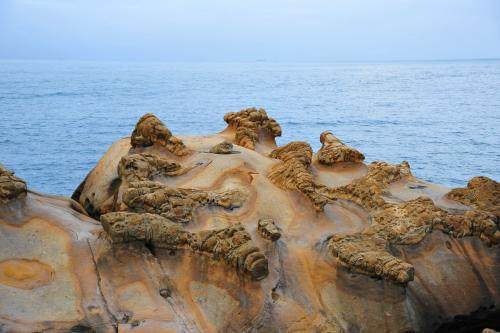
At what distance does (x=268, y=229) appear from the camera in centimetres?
382

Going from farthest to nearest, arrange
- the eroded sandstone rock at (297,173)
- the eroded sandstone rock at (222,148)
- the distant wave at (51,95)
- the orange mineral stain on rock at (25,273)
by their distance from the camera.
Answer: the distant wave at (51,95) → the eroded sandstone rock at (222,148) → the eroded sandstone rock at (297,173) → the orange mineral stain on rock at (25,273)

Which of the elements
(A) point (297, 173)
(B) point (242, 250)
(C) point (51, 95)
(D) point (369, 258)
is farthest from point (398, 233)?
(C) point (51, 95)

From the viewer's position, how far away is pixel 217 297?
3434 millimetres

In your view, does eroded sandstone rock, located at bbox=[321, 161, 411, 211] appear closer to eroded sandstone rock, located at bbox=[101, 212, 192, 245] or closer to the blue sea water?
eroded sandstone rock, located at bbox=[101, 212, 192, 245]

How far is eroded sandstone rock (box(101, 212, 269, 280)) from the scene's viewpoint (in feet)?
11.5

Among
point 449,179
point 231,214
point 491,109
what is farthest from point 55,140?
point 491,109

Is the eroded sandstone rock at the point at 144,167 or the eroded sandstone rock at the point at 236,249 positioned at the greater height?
the eroded sandstone rock at the point at 144,167

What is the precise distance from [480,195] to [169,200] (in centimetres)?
239

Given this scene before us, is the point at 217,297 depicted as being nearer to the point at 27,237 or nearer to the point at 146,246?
the point at 146,246

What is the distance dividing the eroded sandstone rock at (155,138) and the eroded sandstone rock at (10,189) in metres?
→ 1.38

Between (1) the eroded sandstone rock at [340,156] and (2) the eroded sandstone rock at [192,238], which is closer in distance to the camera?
(2) the eroded sandstone rock at [192,238]

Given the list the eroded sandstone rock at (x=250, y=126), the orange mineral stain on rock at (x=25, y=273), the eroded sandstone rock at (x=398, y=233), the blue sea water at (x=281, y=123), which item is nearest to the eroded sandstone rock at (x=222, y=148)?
the eroded sandstone rock at (x=250, y=126)

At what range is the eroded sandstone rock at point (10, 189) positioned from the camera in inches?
143

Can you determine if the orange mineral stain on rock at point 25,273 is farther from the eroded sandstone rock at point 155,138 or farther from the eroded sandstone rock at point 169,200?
the eroded sandstone rock at point 155,138
